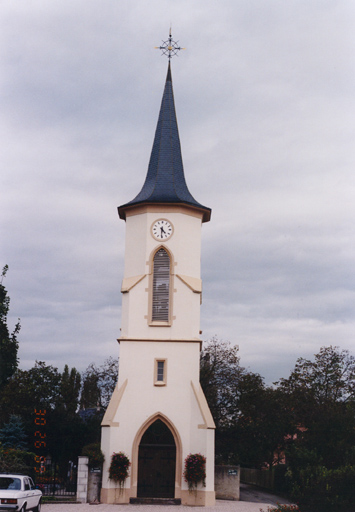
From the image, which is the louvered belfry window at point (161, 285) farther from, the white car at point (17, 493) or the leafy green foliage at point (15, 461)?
the white car at point (17, 493)

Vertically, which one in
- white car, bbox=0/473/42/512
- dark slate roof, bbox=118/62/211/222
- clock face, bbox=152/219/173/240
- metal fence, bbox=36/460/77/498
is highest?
dark slate roof, bbox=118/62/211/222

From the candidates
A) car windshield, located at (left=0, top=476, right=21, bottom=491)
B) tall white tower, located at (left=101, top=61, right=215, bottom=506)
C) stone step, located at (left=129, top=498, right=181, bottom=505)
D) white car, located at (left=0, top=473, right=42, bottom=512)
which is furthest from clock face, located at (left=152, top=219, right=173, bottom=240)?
car windshield, located at (left=0, top=476, right=21, bottom=491)

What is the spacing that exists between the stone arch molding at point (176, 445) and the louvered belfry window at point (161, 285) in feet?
14.9

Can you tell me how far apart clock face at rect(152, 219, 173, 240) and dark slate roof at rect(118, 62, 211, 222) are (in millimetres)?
995

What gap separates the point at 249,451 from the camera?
42344 millimetres

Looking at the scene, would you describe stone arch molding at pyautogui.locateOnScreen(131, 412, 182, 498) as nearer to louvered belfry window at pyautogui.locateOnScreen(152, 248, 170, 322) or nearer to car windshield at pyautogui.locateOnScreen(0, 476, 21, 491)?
louvered belfry window at pyautogui.locateOnScreen(152, 248, 170, 322)

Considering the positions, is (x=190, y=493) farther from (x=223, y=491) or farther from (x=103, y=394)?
(x=103, y=394)

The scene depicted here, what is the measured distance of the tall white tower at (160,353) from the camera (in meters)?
28.8

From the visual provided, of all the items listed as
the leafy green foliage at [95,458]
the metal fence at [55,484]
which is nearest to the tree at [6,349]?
the metal fence at [55,484]

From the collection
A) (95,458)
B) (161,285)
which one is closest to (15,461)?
(95,458)

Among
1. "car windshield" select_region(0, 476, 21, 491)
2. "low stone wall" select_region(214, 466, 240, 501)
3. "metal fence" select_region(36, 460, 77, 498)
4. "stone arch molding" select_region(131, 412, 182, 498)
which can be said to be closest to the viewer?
"car windshield" select_region(0, 476, 21, 491)

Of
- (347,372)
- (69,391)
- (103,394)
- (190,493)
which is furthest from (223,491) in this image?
(69,391)

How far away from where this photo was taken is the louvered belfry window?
31031 millimetres

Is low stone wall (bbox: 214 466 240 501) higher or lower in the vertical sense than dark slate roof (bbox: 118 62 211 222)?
lower
